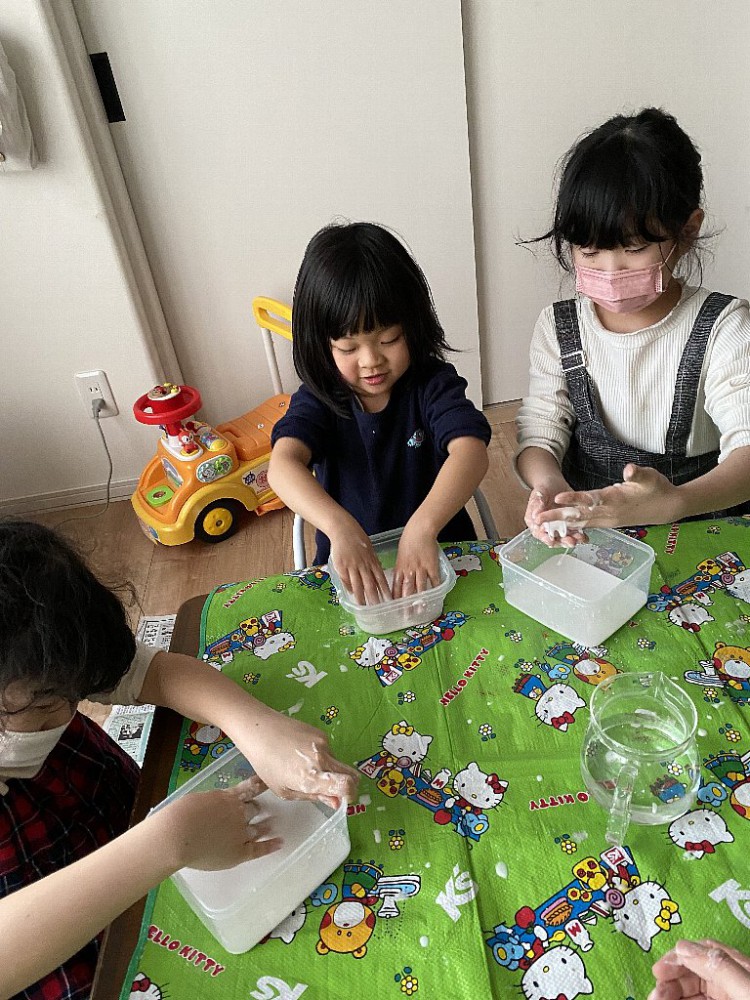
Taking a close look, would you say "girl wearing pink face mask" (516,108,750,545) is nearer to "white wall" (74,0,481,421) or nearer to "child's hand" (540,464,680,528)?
"child's hand" (540,464,680,528)

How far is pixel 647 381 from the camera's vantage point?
3.52 feet

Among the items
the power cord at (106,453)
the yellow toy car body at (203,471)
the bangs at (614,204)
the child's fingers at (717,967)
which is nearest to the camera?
the child's fingers at (717,967)

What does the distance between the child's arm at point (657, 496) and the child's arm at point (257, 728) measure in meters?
0.36

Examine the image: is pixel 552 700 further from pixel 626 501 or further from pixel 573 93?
pixel 573 93

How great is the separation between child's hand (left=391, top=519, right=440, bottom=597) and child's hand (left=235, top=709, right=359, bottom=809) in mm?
213

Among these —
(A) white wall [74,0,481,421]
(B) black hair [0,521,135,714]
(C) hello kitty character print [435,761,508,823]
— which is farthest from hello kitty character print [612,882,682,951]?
(A) white wall [74,0,481,421]

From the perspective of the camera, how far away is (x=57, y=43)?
1577 mm

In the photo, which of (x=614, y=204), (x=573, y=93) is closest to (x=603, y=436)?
(x=614, y=204)

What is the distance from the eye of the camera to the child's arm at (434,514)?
2.69 ft

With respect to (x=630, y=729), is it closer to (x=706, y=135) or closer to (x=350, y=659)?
(x=350, y=659)

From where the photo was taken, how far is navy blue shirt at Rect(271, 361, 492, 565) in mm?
1046

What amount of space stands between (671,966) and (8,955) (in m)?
0.47

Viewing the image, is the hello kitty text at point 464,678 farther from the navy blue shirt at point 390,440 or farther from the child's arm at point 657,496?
the navy blue shirt at point 390,440

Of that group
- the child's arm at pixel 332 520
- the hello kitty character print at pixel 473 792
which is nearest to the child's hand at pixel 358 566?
the child's arm at pixel 332 520
